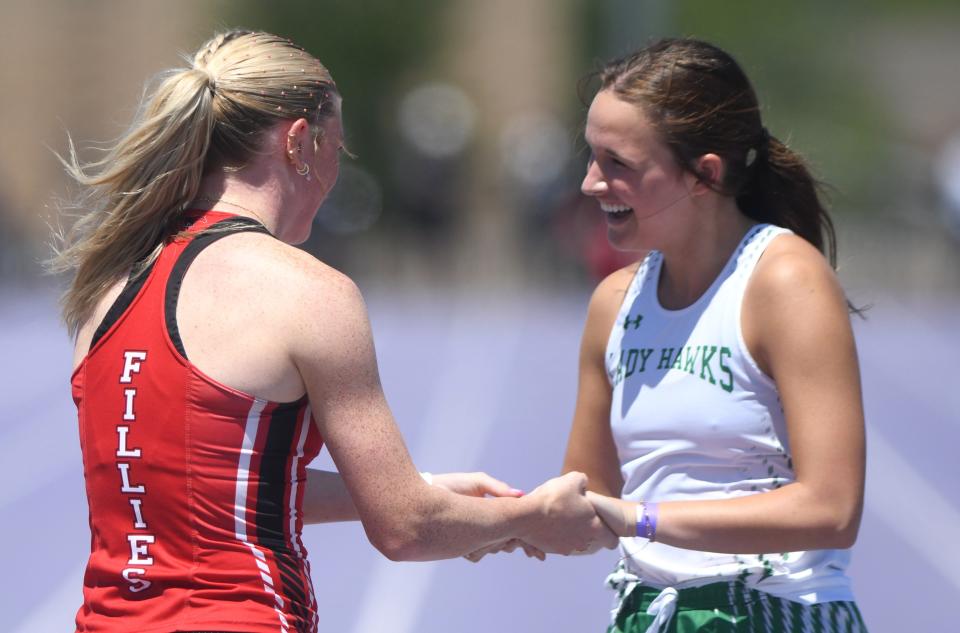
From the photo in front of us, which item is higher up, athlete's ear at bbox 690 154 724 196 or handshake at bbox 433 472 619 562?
athlete's ear at bbox 690 154 724 196

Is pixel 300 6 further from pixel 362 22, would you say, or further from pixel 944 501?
pixel 944 501

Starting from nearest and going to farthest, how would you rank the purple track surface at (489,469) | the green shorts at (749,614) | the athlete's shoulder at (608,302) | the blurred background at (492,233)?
the green shorts at (749,614), the athlete's shoulder at (608,302), the purple track surface at (489,469), the blurred background at (492,233)

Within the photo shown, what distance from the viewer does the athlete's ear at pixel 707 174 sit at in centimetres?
304

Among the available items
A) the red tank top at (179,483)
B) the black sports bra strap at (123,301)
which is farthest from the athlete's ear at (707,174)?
the black sports bra strap at (123,301)

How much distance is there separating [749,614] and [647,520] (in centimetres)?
27

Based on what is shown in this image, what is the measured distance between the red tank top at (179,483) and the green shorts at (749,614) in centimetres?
81

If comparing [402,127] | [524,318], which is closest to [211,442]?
[524,318]

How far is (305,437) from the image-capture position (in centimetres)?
257

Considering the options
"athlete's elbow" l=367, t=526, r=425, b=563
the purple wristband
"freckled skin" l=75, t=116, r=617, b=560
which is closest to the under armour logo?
the purple wristband

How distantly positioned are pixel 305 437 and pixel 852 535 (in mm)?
1079

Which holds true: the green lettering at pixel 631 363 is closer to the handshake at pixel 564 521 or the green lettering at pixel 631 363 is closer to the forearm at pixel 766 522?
the handshake at pixel 564 521

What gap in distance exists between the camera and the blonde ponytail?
8.66 feet

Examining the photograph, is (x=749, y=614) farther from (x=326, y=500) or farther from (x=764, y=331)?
(x=326, y=500)

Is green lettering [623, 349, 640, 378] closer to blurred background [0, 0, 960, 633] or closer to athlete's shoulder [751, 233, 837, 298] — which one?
athlete's shoulder [751, 233, 837, 298]
